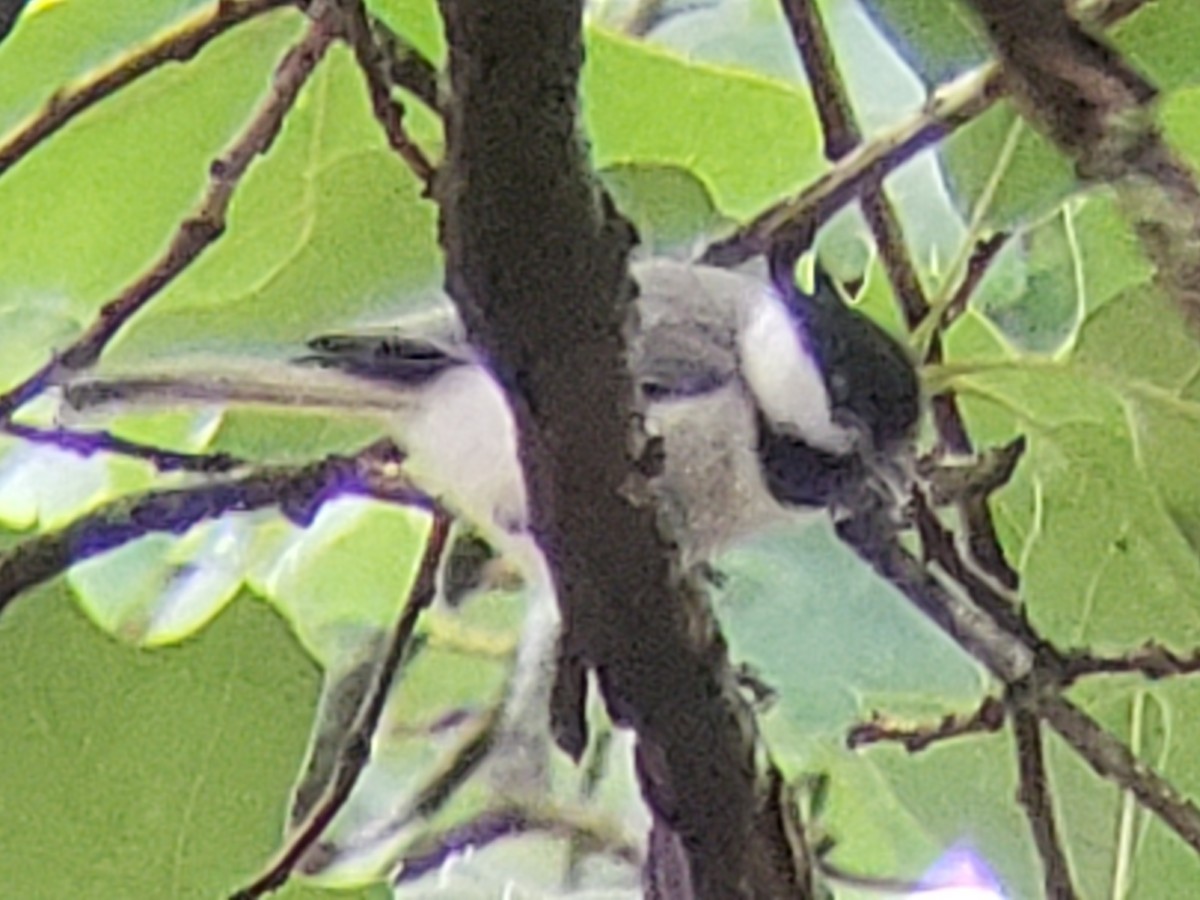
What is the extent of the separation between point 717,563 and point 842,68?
209mm

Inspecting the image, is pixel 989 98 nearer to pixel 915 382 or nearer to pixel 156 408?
pixel 915 382

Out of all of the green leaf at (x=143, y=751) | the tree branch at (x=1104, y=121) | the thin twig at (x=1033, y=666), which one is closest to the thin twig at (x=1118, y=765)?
the thin twig at (x=1033, y=666)

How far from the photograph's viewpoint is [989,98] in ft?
2.34

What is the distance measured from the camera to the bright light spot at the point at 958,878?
0.75 meters

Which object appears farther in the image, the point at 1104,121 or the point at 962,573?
the point at 962,573

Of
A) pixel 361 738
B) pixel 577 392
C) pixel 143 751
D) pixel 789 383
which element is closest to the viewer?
pixel 577 392

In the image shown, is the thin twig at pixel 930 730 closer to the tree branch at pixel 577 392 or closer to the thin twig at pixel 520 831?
the thin twig at pixel 520 831

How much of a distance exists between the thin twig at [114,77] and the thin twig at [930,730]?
342mm

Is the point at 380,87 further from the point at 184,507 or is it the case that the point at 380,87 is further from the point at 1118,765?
the point at 1118,765

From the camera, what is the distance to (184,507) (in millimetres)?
621

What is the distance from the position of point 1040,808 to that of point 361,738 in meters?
0.26

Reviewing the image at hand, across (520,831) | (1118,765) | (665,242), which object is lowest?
(520,831)

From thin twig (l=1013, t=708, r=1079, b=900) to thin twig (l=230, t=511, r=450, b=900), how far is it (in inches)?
8.4

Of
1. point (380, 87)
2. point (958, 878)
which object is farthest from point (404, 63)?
point (958, 878)
